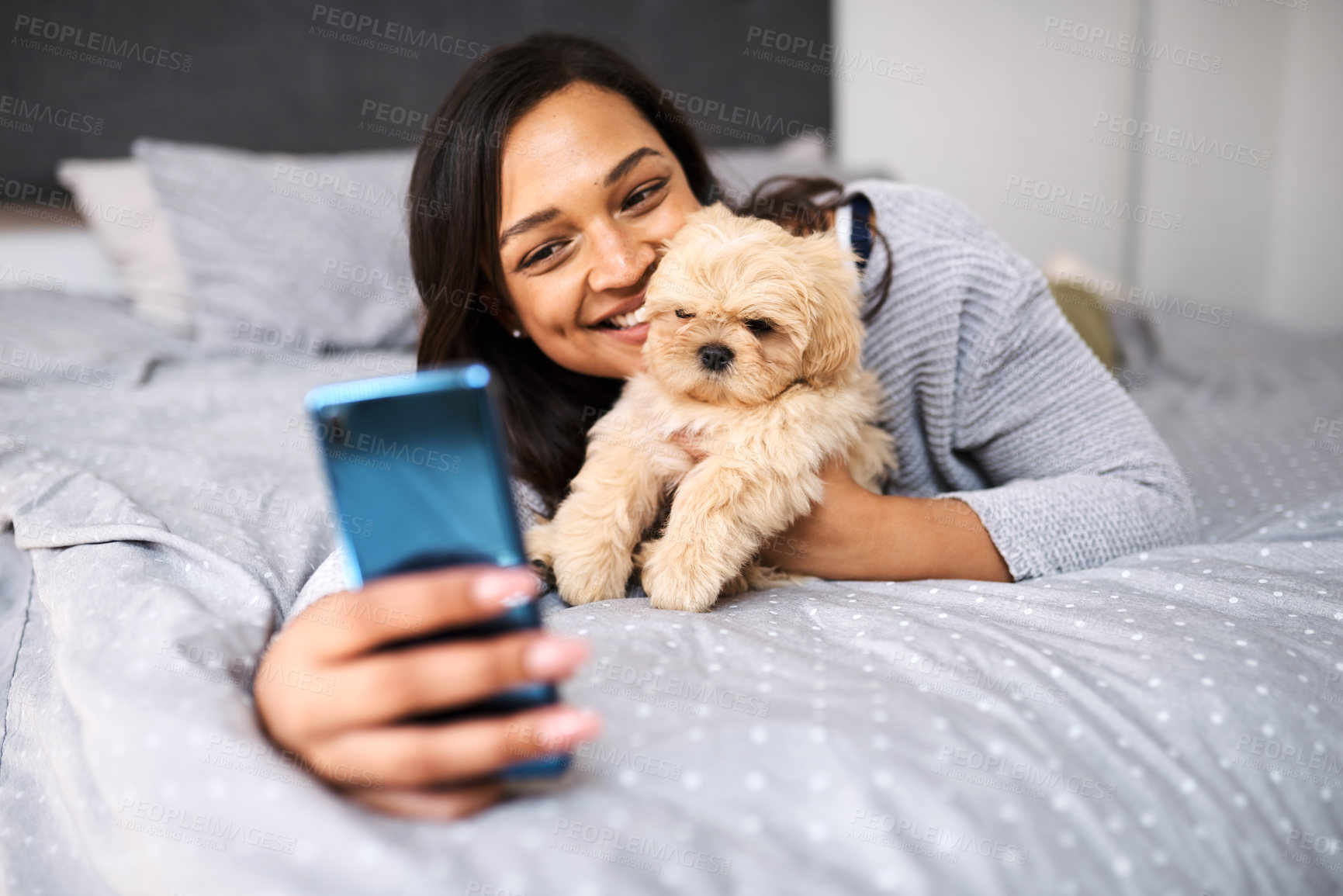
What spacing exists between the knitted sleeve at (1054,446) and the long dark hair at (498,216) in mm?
230

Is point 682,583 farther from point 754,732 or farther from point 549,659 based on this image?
point 549,659

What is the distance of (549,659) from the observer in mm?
601

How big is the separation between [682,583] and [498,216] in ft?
2.32

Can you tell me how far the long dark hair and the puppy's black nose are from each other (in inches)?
12.9

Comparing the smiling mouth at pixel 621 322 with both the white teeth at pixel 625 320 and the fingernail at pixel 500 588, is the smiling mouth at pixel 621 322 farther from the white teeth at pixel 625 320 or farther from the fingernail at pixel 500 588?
the fingernail at pixel 500 588

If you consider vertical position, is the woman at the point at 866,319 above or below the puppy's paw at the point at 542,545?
above

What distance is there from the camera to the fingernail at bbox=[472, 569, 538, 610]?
0.60 metres

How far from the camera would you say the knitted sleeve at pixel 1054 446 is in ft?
4.05

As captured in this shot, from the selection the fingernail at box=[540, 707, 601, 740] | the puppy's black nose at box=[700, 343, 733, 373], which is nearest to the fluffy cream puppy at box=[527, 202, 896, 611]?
the puppy's black nose at box=[700, 343, 733, 373]

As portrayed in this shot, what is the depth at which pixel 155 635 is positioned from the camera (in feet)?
2.71

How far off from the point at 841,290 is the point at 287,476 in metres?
1.01

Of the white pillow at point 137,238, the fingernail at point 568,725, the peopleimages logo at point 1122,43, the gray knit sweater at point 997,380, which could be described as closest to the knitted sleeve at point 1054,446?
the gray knit sweater at point 997,380

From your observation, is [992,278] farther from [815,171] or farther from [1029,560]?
[815,171]

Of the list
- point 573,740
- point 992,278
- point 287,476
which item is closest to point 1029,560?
point 992,278
